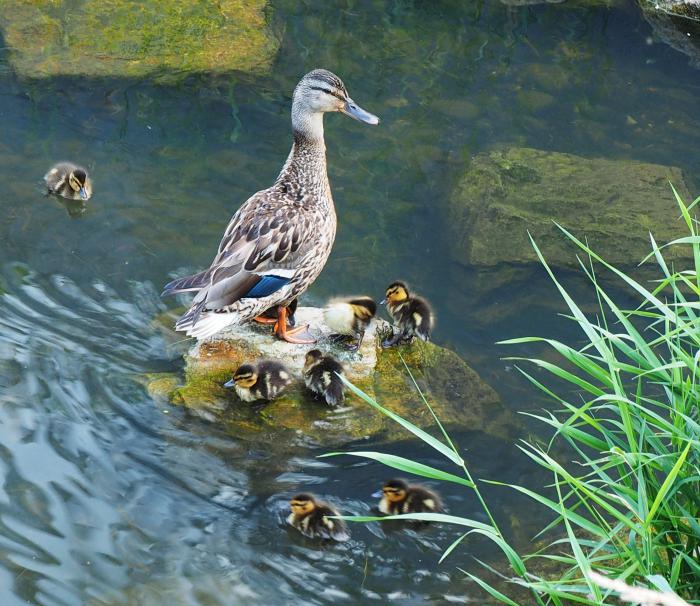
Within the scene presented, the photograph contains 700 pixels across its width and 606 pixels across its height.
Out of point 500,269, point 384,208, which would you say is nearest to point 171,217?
point 384,208

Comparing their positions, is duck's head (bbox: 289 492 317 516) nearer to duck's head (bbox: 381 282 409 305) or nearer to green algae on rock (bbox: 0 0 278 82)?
duck's head (bbox: 381 282 409 305)

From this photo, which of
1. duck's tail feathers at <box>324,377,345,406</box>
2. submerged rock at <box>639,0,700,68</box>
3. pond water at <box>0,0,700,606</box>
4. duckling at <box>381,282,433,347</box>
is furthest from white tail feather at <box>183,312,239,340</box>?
submerged rock at <box>639,0,700,68</box>

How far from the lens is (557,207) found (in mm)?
5609

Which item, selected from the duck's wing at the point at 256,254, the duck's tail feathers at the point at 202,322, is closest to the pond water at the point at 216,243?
the duck's tail feathers at the point at 202,322

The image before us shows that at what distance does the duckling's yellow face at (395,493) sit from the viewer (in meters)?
3.46

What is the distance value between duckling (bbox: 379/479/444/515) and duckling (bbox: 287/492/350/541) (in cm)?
22

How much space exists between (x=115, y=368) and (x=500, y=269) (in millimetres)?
2228

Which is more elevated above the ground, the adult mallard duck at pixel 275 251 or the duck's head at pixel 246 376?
the adult mallard duck at pixel 275 251

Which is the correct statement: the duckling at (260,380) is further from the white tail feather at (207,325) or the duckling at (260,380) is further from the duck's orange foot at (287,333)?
the duck's orange foot at (287,333)

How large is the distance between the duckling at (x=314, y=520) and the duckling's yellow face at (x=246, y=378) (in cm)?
52

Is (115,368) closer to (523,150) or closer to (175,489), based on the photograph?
(175,489)

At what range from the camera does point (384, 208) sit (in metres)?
5.64

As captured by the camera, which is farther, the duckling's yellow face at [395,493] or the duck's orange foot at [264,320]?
the duck's orange foot at [264,320]

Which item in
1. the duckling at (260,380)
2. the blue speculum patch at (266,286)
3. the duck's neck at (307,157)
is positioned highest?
the duck's neck at (307,157)
